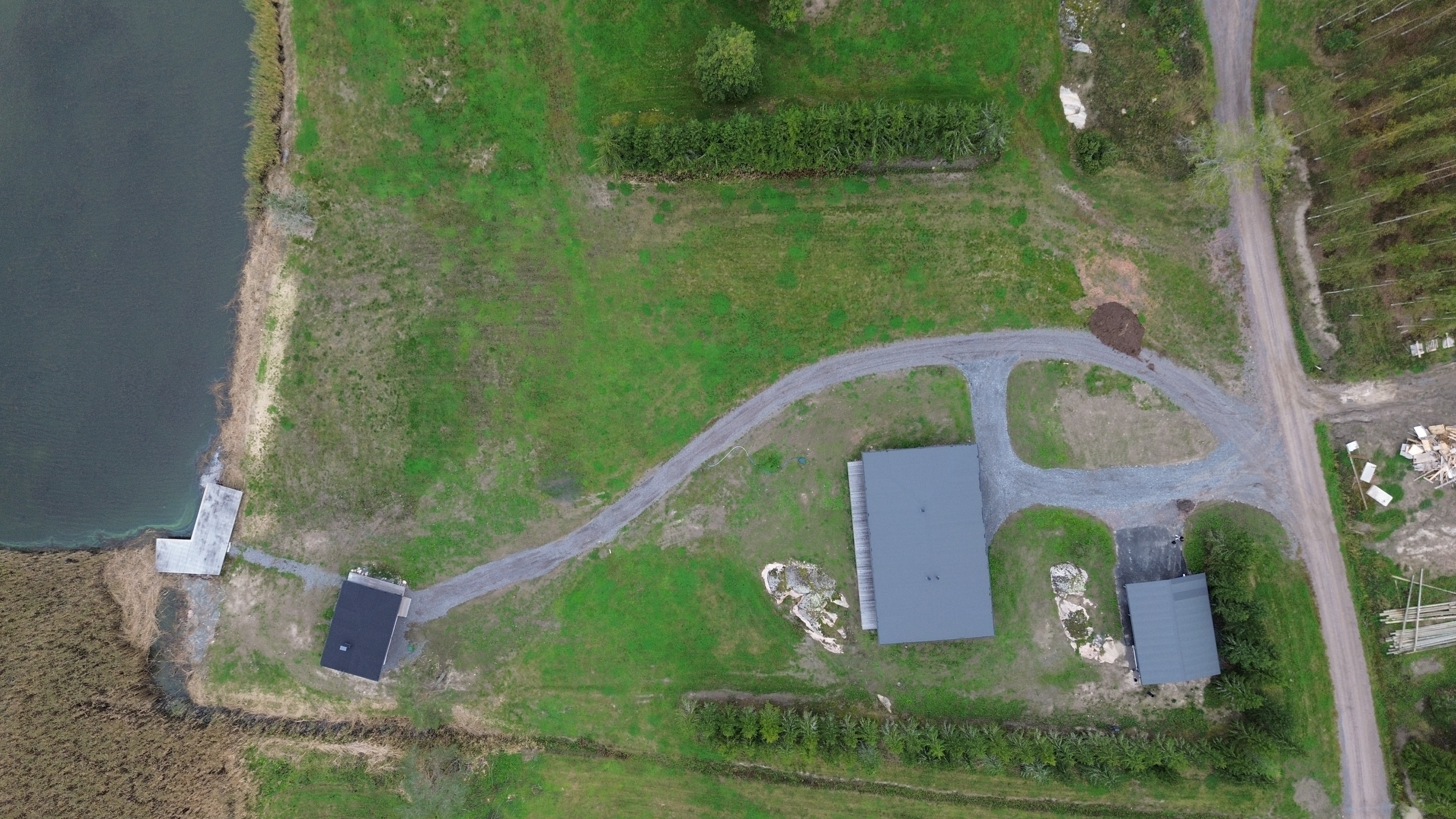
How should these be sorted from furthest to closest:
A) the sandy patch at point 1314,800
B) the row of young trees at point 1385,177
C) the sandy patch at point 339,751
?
the sandy patch at point 339,751
the sandy patch at point 1314,800
the row of young trees at point 1385,177

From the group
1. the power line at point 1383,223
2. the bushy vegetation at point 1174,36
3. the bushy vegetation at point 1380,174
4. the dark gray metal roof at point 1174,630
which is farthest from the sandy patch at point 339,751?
the power line at point 1383,223

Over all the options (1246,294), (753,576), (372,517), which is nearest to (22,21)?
(372,517)

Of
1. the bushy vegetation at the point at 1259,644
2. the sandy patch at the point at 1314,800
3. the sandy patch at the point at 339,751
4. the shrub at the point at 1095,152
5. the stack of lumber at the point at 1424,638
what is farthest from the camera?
the sandy patch at the point at 339,751

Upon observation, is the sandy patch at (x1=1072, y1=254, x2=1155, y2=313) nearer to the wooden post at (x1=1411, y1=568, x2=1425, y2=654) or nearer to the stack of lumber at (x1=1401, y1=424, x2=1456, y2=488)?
the stack of lumber at (x1=1401, y1=424, x2=1456, y2=488)

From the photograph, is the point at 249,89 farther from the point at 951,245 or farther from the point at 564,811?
the point at 564,811

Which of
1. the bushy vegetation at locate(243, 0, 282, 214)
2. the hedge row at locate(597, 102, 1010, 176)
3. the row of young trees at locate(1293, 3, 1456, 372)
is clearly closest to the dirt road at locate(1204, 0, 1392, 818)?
the row of young trees at locate(1293, 3, 1456, 372)

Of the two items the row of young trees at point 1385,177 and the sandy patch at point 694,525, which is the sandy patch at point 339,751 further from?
the row of young trees at point 1385,177
